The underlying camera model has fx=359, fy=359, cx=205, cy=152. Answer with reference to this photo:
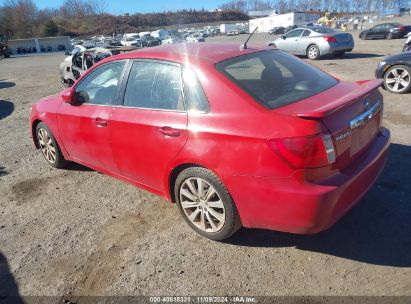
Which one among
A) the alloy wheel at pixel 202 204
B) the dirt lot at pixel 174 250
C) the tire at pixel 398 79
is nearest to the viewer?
the dirt lot at pixel 174 250

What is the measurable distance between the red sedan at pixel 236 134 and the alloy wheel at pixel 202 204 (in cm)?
1

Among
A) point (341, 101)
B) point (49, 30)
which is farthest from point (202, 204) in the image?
point (49, 30)

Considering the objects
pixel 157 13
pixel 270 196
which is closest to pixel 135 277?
pixel 270 196

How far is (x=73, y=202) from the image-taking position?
427 centimetres

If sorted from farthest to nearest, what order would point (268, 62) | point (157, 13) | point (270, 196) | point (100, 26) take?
1. point (157, 13)
2. point (100, 26)
3. point (268, 62)
4. point (270, 196)

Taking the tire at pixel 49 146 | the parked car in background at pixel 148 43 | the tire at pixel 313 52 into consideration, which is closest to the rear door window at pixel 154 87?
the tire at pixel 49 146

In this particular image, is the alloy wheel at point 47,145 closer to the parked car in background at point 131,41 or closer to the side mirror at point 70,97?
the side mirror at point 70,97

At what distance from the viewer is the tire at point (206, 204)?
2.96 metres

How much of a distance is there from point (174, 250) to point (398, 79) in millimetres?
7164

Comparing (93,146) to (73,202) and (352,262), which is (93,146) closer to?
(73,202)

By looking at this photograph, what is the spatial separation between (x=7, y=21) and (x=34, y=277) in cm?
9685

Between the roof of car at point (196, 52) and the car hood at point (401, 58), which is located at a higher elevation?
the roof of car at point (196, 52)

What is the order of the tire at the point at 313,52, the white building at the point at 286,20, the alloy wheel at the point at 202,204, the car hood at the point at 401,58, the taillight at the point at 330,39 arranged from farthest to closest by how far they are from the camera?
the white building at the point at 286,20 → the tire at the point at 313,52 → the taillight at the point at 330,39 → the car hood at the point at 401,58 → the alloy wheel at the point at 202,204

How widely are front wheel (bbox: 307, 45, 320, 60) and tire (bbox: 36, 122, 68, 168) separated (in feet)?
45.9
